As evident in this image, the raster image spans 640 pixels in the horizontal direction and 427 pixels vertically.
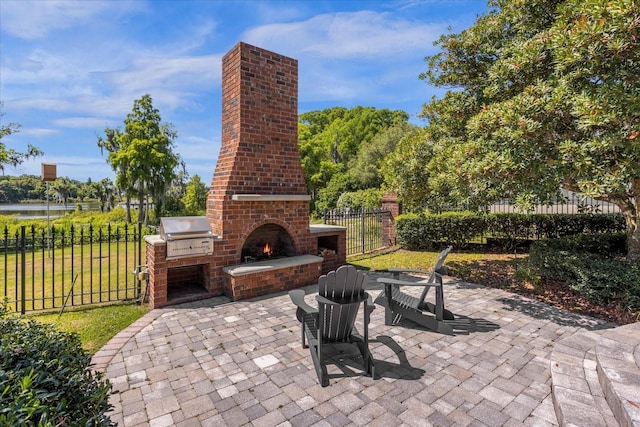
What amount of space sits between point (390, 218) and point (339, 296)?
7805 mm

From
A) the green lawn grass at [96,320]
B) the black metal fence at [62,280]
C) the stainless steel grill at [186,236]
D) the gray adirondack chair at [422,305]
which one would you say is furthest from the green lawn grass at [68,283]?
the gray adirondack chair at [422,305]

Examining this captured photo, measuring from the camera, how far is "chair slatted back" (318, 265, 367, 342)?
119 inches

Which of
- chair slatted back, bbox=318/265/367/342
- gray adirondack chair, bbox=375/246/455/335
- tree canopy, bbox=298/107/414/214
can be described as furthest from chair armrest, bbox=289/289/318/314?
tree canopy, bbox=298/107/414/214

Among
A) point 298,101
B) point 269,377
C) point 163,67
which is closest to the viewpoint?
point 269,377

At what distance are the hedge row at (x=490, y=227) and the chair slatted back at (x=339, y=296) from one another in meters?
7.27

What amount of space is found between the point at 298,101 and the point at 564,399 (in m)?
5.96

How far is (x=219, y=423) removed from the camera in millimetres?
2402

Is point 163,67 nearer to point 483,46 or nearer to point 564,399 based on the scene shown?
point 483,46

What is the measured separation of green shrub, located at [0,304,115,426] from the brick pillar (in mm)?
9531

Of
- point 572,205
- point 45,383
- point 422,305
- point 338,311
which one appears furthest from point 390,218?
point 45,383

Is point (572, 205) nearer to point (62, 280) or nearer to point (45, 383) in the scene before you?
point (45, 383)

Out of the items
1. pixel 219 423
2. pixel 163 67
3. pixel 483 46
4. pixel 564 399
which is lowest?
pixel 219 423

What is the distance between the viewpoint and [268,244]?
651 cm

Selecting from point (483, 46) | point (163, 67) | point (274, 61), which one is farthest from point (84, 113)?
point (483, 46)
